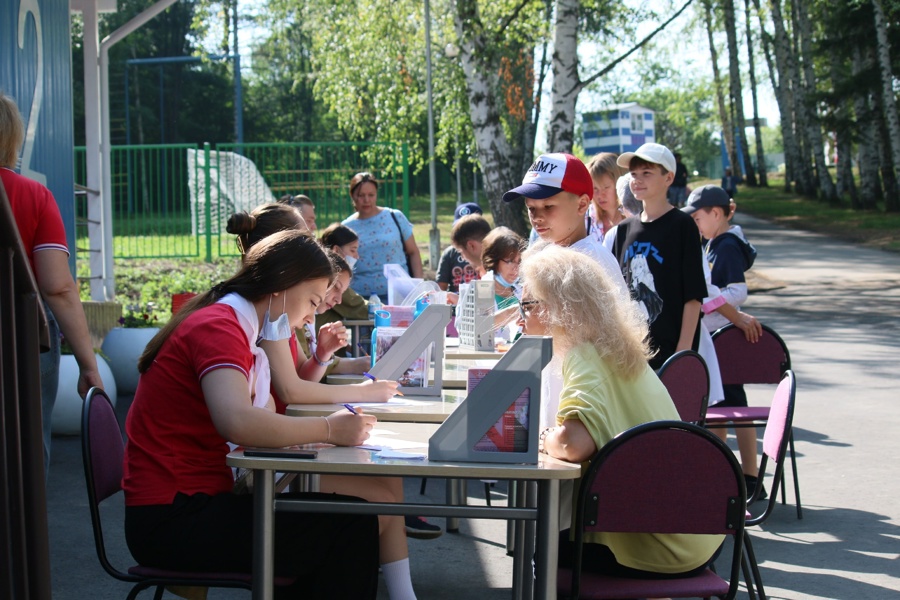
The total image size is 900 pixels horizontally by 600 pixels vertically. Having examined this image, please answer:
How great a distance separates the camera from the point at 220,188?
19.4m

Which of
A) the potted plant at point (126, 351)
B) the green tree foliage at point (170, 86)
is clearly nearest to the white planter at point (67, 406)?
the potted plant at point (126, 351)

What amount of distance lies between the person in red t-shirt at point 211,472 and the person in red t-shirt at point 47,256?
38.6 inches

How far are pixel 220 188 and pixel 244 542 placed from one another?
55.7 ft

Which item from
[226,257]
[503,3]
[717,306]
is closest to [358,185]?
[717,306]

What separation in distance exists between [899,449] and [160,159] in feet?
52.7

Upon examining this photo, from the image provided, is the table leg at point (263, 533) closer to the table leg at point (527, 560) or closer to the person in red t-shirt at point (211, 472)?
the person in red t-shirt at point (211, 472)

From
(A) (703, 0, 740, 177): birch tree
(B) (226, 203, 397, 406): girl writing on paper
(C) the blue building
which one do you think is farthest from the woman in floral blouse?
(C) the blue building

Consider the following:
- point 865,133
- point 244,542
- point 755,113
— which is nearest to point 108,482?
point 244,542

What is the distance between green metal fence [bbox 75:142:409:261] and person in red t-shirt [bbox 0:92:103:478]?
1452 cm

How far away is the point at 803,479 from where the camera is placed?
627 centimetres

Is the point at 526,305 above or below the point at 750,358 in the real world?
above

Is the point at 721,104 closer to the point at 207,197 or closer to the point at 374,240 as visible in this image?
the point at 207,197

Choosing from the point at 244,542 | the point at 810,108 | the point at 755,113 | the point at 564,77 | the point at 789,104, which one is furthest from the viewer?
the point at 755,113

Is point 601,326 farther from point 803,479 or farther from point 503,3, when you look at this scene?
point 503,3
